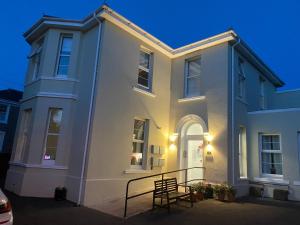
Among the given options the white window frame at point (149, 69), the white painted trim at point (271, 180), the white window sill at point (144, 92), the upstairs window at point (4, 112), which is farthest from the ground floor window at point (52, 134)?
the upstairs window at point (4, 112)

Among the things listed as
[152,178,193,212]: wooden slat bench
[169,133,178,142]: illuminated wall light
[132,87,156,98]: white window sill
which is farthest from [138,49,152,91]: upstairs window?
[152,178,193,212]: wooden slat bench

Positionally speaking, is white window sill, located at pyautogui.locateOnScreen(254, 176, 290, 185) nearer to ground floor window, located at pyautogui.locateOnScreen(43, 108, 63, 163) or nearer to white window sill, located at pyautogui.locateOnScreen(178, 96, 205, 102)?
white window sill, located at pyautogui.locateOnScreen(178, 96, 205, 102)

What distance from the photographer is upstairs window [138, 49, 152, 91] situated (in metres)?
11.6

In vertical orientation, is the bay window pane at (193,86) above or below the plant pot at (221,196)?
above

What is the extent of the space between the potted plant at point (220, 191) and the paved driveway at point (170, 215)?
0.55 m

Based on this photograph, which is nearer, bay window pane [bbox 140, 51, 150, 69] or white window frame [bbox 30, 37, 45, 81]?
white window frame [bbox 30, 37, 45, 81]

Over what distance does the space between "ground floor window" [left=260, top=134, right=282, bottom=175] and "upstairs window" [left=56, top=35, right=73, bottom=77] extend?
9553mm

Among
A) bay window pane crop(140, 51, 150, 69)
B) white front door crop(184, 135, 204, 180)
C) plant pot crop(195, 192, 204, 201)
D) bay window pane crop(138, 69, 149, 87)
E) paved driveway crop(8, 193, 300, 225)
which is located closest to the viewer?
paved driveway crop(8, 193, 300, 225)

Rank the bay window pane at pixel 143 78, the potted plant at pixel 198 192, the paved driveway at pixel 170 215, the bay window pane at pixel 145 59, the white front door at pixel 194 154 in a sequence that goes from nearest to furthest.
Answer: the paved driveway at pixel 170 215 < the potted plant at pixel 198 192 < the white front door at pixel 194 154 < the bay window pane at pixel 143 78 < the bay window pane at pixel 145 59

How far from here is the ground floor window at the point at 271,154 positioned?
10.9 m

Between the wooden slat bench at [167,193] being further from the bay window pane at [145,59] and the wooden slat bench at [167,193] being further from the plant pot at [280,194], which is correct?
the bay window pane at [145,59]

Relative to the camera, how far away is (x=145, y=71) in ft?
38.9

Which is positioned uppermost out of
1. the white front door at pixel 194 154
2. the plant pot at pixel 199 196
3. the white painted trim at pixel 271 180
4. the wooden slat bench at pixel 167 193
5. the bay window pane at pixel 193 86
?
the bay window pane at pixel 193 86

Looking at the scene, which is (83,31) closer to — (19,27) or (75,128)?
(75,128)
